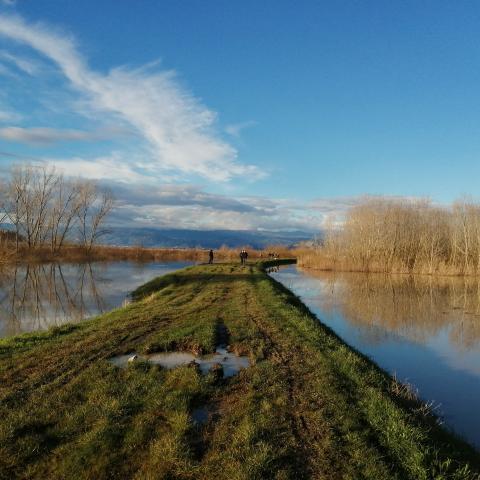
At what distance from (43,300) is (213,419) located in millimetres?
18656

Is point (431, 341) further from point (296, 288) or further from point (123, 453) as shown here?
point (296, 288)

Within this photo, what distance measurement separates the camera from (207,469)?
5223 mm

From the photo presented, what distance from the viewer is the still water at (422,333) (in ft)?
32.9

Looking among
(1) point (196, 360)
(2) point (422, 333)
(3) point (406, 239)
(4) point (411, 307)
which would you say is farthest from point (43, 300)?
(3) point (406, 239)

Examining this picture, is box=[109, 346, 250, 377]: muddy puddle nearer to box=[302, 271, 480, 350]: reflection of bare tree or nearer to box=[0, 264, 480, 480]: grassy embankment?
box=[0, 264, 480, 480]: grassy embankment

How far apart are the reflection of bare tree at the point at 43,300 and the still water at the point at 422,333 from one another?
11.3 metres

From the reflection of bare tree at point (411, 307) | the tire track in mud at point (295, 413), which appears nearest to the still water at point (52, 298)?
the tire track in mud at point (295, 413)

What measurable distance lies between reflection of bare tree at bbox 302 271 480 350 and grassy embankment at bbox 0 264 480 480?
8106 mm

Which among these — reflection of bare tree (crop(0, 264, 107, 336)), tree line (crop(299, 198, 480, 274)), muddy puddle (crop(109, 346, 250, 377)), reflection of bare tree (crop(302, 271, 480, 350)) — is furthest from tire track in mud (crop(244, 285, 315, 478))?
tree line (crop(299, 198, 480, 274))

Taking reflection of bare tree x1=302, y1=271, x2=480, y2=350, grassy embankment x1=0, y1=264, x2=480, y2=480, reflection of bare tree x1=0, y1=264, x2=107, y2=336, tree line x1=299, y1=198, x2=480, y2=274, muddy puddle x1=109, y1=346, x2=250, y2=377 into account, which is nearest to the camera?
grassy embankment x1=0, y1=264, x2=480, y2=480

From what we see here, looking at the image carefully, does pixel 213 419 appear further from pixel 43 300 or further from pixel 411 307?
pixel 411 307

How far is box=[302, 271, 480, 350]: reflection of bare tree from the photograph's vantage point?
1752cm

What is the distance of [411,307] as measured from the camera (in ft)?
77.4

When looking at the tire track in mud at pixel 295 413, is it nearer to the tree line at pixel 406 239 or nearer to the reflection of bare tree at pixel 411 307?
the reflection of bare tree at pixel 411 307
